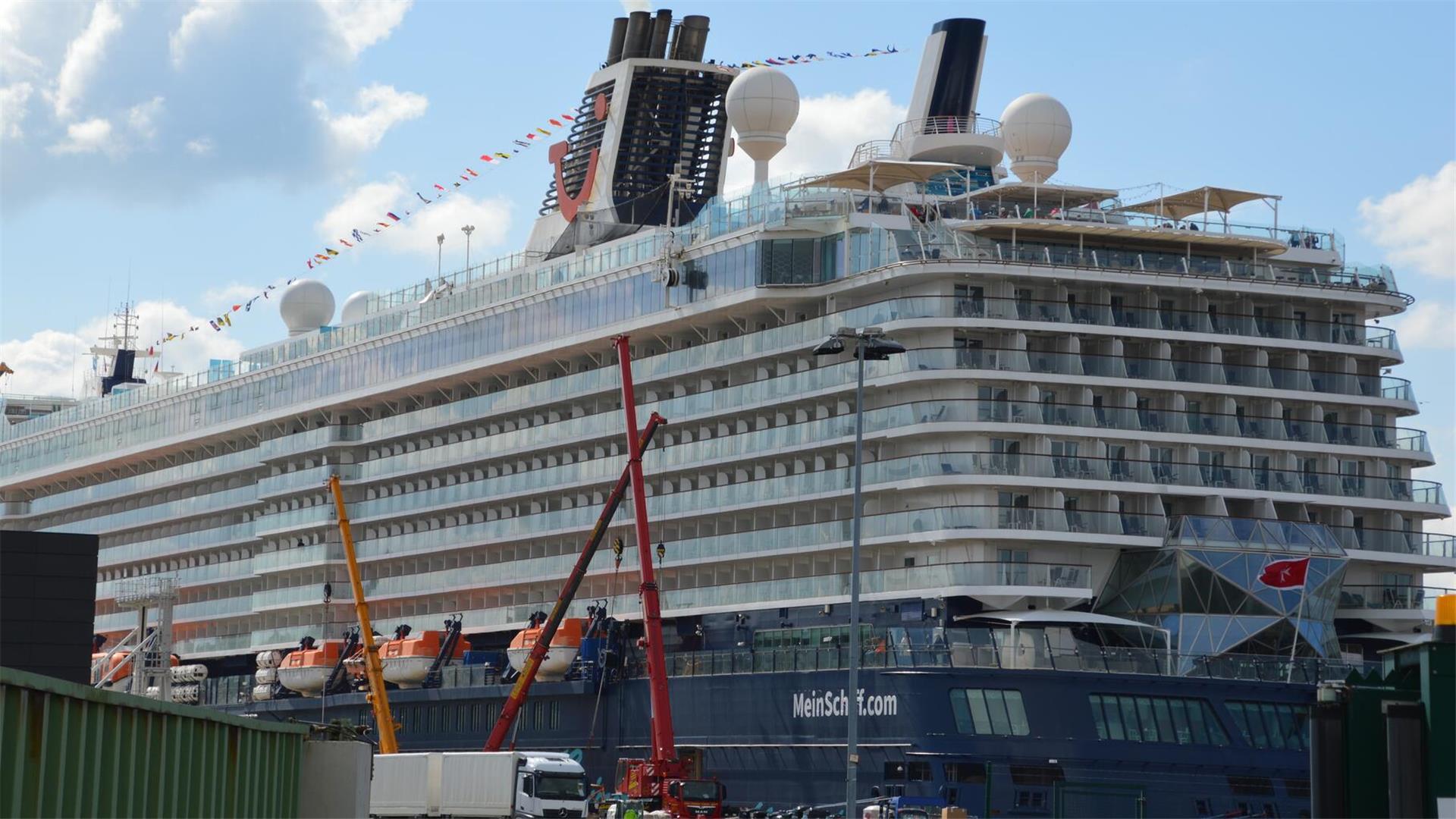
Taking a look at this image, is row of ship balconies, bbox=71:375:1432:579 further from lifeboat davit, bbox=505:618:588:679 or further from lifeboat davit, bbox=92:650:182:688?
lifeboat davit, bbox=92:650:182:688

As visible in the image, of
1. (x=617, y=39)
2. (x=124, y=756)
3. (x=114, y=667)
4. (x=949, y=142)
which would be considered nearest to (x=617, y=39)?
(x=617, y=39)

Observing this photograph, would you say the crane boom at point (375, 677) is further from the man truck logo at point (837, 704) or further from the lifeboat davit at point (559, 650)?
the man truck logo at point (837, 704)

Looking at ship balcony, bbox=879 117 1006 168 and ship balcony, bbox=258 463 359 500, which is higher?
ship balcony, bbox=879 117 1006 168

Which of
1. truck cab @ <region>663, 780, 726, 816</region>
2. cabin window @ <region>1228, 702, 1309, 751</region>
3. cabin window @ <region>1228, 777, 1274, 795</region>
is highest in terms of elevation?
cabin window @ <region>1228, 702, 1309, 751</region>

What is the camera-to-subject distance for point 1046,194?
234 feet

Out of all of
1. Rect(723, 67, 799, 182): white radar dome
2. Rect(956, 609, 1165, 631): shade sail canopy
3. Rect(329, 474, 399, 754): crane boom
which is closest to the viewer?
Rect(956, 609, 1165, 631): shade sail canopy

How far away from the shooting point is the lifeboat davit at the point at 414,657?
8469 centimetres

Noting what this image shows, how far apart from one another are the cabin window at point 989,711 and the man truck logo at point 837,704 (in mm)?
1846

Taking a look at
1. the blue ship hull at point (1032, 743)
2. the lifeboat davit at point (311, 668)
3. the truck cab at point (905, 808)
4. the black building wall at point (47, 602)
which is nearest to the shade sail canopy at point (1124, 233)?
the blue ship hull at point (1032, 743)

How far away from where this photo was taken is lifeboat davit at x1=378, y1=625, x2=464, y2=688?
84688mm

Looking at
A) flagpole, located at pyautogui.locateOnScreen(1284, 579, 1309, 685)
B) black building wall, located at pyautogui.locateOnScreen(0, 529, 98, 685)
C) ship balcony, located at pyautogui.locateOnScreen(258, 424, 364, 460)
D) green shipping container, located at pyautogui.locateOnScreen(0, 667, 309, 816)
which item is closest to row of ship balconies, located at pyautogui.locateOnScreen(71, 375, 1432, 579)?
flagpole, located at pyautogui.locateOnScreen(1284, 579, 1309, 685)

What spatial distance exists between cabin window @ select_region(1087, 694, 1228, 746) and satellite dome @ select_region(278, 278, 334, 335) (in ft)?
191

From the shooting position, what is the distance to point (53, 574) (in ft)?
154

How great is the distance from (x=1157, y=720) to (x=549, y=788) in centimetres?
1689
